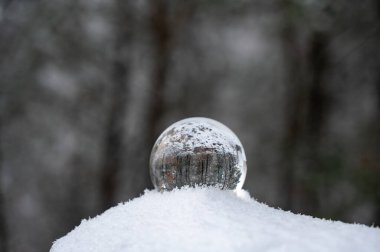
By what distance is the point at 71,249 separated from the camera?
5.09 ft

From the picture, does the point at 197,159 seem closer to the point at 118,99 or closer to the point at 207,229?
the point at 207,229

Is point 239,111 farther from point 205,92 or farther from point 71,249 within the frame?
point 71,249

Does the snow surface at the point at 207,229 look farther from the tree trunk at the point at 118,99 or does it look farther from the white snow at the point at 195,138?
the tree trunk at the point at 118,99

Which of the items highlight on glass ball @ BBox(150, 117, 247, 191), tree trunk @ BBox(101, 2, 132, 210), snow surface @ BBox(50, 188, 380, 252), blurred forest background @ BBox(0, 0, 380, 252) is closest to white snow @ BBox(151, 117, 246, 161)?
highlight on glass ball @ BBox(150, 117, 247, 191)

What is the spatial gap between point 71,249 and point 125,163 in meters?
7.99

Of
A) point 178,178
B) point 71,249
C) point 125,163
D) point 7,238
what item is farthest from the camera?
point 125,163

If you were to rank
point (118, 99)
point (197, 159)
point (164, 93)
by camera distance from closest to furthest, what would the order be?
point (197, 159)
point (164, 93)
point (118, 99)

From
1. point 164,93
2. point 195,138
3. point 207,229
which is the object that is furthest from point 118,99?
point 207,229

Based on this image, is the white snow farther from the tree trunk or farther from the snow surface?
the tree trunk

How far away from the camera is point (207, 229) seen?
1.32 m

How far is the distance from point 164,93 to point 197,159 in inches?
282

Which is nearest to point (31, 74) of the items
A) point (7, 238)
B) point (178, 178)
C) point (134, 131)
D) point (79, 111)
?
point (79, 111)

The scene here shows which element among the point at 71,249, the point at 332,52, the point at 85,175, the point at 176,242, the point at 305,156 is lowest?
the point at 85,175

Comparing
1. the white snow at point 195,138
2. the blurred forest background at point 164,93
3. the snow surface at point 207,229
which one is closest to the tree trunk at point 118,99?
the blurred forest background at point 164,93
